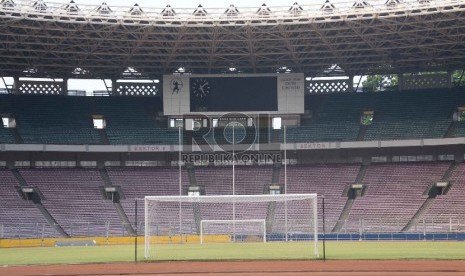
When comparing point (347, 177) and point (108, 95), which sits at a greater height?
point (108, 95)

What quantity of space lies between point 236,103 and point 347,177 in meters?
10.7

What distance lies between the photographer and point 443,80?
66062 millimetres

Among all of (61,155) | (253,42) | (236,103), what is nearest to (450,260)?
(253,42)

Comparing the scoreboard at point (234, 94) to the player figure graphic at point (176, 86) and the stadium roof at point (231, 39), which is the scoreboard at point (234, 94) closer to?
the player figure graphic at point (176, 86)

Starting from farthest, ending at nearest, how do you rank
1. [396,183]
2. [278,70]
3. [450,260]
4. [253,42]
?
[278,70]
[396,183]
[253,42]
[450,260]

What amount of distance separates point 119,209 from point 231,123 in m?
12.0

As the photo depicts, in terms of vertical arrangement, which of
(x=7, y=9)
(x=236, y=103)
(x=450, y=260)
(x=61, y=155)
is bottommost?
(x=450, y=260)

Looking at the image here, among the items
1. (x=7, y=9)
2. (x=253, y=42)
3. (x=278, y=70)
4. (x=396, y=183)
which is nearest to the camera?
(x=7, y=9)

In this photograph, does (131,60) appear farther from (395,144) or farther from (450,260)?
(450,260)

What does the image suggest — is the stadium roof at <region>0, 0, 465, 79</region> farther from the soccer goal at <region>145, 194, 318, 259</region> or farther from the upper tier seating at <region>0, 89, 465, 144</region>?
the soccer goal at <region>145, 194, 318, 259</region>

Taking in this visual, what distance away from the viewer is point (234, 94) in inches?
2514

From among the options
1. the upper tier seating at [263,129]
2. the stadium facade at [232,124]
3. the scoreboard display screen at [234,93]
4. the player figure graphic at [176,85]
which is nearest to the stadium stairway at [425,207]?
the stadium facade at [232,124]

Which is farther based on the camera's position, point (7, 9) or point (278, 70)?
point (278, 70)

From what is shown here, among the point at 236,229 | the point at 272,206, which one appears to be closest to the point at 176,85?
the point at 272,206
